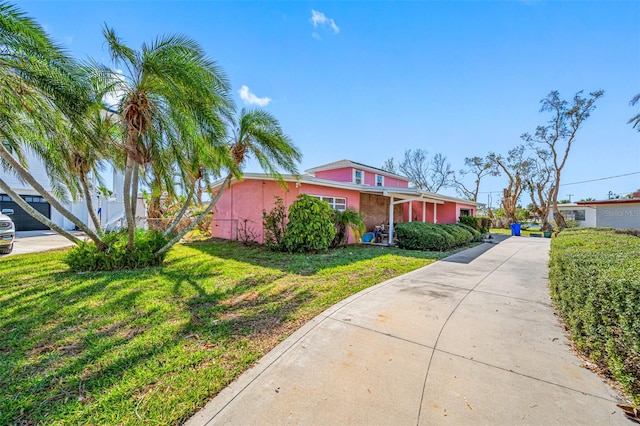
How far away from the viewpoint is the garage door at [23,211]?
17.8 metres

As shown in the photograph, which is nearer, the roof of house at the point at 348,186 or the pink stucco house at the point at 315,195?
the roof of house at the point at 348,186

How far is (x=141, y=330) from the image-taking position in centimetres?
376

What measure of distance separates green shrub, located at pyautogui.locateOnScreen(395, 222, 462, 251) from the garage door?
24.4 m

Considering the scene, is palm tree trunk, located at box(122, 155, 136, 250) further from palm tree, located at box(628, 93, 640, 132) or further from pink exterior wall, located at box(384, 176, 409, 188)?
palm tree, located at box(628, 93, 640, 132)

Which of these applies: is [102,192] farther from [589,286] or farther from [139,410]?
[589,286]

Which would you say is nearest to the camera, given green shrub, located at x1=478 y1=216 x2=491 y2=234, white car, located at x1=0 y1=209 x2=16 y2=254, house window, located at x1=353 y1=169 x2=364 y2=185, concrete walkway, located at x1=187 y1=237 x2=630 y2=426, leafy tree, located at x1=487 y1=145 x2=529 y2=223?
concrete walkway, located at x1=187 y1=237 x2=630 y2=426

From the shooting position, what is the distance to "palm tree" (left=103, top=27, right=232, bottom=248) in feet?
19.6

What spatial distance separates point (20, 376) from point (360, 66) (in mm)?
12806

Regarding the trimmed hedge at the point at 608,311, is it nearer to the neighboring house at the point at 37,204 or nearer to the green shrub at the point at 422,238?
the green shrub at the point at 422,238

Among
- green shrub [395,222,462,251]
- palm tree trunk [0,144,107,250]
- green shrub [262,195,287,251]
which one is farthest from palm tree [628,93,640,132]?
palm tree trunk [0,144,107,250]

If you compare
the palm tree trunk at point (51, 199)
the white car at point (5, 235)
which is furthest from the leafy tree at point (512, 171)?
the white car at point (5, 235)

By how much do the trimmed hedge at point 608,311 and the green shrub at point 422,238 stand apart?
24.6 ft

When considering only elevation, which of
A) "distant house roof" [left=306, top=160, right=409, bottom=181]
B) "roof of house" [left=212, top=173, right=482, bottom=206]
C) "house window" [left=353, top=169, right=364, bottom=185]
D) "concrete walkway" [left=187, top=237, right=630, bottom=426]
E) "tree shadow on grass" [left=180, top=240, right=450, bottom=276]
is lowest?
"concrete walkway" [left=187, top=237, right=630, bottom=426]

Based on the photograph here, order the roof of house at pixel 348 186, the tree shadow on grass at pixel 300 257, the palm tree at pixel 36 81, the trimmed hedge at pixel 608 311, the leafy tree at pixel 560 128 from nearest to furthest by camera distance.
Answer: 1. the trimmed hedge at pixel 608 311
2. the palm tree at pixel 36 81
3. the tree shadow on grass at pixel 300 257
4. the roof of house at pixel 348 186
5. the leafy tree at pixel 560 128
